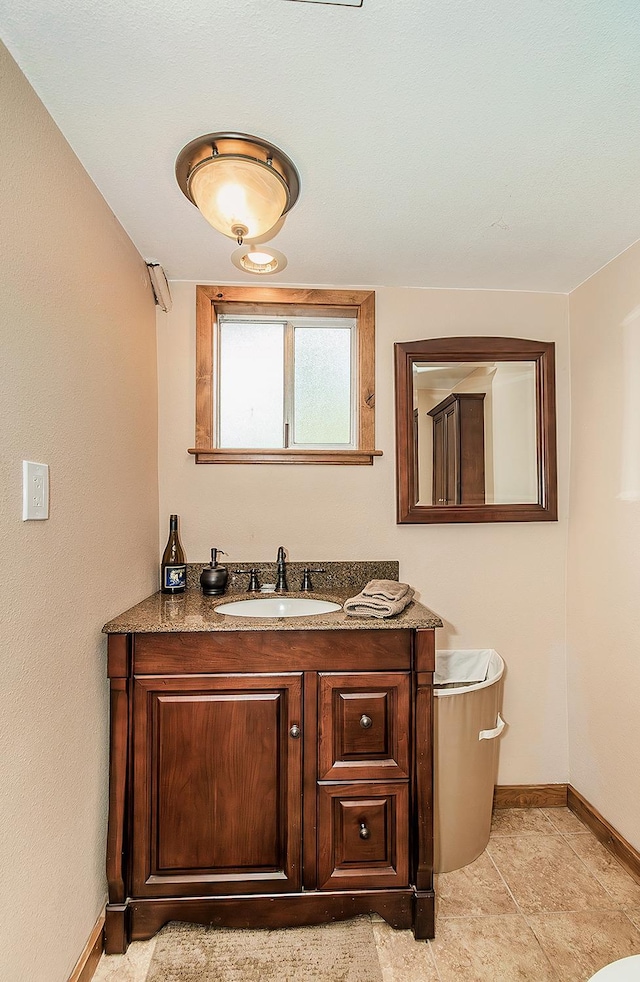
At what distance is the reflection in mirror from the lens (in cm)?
231

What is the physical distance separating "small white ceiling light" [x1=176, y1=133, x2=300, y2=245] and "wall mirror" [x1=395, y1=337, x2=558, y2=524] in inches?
38.4

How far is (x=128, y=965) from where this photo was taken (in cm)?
152

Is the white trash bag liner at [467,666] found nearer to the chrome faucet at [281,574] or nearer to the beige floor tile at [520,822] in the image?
the beige floor tile at [520,822]

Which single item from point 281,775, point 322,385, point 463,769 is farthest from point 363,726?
point 322,385

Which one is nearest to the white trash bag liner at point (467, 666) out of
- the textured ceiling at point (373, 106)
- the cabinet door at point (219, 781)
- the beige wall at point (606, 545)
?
the beige wall at point (606, 545)

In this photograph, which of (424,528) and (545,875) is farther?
(424,528)

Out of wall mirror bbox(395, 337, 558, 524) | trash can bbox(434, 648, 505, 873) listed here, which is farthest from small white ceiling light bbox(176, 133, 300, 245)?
trash can bbox(434, 648, 505, 873)

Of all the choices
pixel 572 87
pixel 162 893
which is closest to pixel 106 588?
pixel 162 893

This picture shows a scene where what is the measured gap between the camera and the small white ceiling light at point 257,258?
6.18 ft

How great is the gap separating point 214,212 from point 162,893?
199cm

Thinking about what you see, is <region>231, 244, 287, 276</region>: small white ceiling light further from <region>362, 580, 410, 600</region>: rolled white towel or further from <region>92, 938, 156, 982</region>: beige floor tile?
<region>92, 938, 156, 982</region>: beige floor tile

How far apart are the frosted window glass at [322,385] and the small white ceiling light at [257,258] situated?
43cm

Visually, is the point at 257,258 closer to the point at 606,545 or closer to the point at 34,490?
the point at 34,490

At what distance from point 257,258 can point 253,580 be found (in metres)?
1.23
